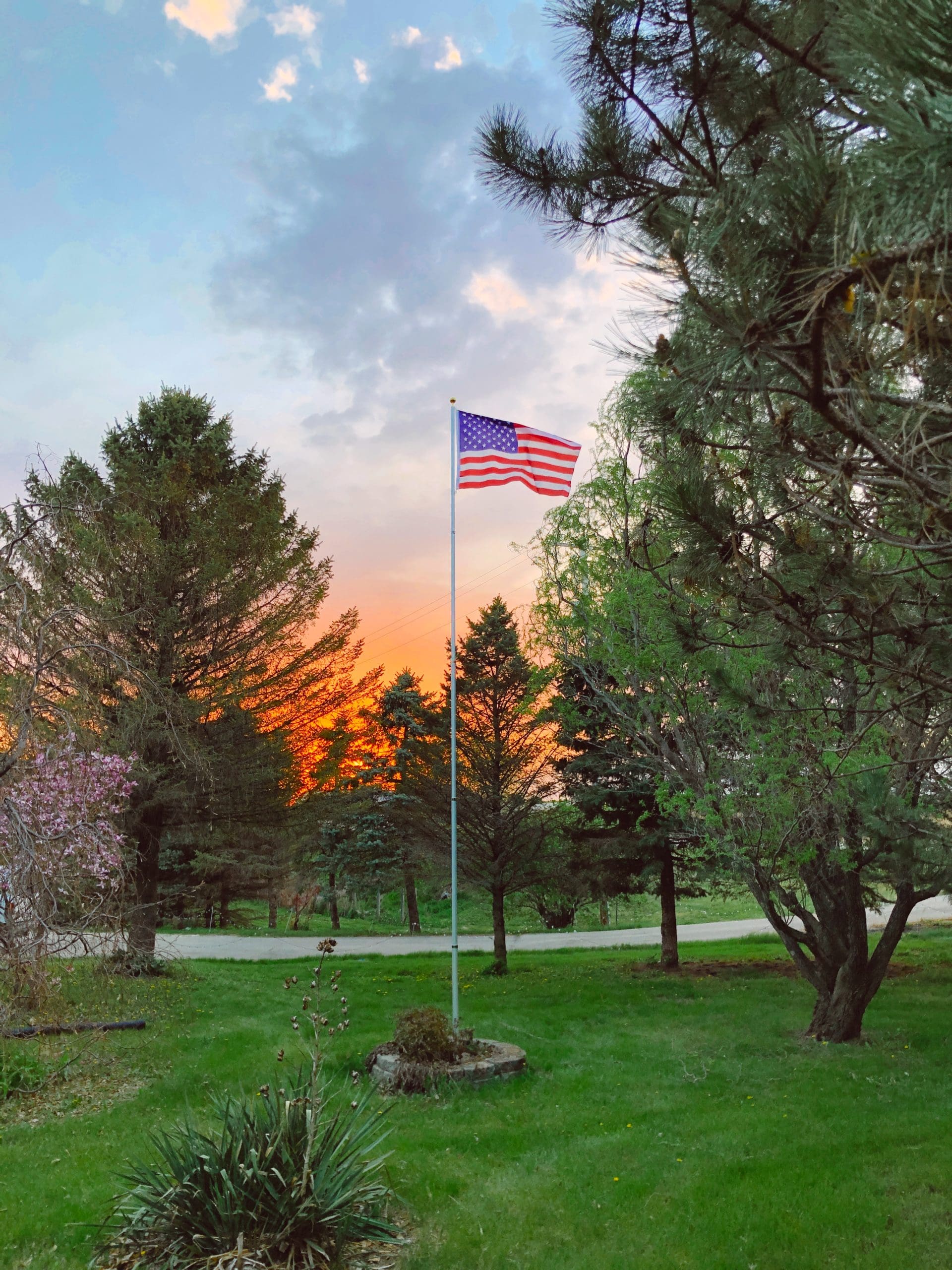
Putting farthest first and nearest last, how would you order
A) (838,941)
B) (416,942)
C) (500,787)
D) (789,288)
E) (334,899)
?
(334,899)
(416,942)
(500,787)
(838,941)
(789,288)

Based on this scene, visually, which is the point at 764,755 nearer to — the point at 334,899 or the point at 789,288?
the point at 789,288

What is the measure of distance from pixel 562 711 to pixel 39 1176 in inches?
426

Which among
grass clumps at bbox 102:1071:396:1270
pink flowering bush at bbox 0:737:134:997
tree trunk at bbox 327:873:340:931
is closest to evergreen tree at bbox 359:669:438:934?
tree trunk at bbox 327:873:340:931

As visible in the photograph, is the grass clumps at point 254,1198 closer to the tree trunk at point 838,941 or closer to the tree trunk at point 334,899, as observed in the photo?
the tree trunk at point 838,941

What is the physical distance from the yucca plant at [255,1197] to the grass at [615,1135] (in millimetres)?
347

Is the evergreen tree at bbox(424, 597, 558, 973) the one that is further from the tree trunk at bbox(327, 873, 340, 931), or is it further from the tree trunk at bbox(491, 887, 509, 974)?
the tree trunk at bbox(327, 873, 340, 931)

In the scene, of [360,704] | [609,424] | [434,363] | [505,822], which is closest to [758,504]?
[609,424]

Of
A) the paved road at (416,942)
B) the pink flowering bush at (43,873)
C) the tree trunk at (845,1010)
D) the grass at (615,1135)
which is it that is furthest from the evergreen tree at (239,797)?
the tree trunk at (845,1010)

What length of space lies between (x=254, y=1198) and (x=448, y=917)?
101 ft

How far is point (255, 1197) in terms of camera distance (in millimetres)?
4172

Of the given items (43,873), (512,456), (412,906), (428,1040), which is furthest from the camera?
(412,906)

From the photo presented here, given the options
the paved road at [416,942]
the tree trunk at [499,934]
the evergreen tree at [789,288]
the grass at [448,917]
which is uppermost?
the evergreen tree at [789,288]

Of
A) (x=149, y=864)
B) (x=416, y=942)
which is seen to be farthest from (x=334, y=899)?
(x=149, y=864)

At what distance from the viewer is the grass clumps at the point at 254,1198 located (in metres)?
4.04
